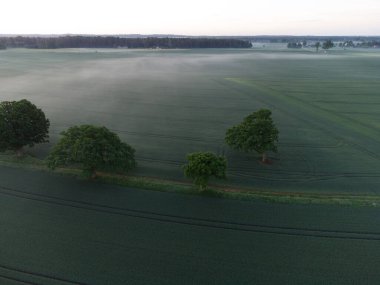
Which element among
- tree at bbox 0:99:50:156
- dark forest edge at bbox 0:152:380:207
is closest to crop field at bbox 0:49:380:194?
dark forest edge at bbox 0:152:380:207

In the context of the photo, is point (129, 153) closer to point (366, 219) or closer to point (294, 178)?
point (294, 178)

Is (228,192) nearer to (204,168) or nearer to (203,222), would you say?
(204,168)

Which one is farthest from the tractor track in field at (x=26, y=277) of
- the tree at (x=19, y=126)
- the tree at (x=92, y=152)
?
the tree at (x=19, y=126)

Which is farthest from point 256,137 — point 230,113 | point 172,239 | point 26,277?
point 26,277

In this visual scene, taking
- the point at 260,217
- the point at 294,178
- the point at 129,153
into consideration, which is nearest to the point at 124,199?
the point at 129,153

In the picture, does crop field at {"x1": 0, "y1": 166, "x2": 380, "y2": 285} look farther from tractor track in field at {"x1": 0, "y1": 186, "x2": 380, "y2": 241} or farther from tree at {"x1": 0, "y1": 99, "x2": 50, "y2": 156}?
tree at {"x1": 0, "y1": 99, "x2": 50, "y2": 156}
